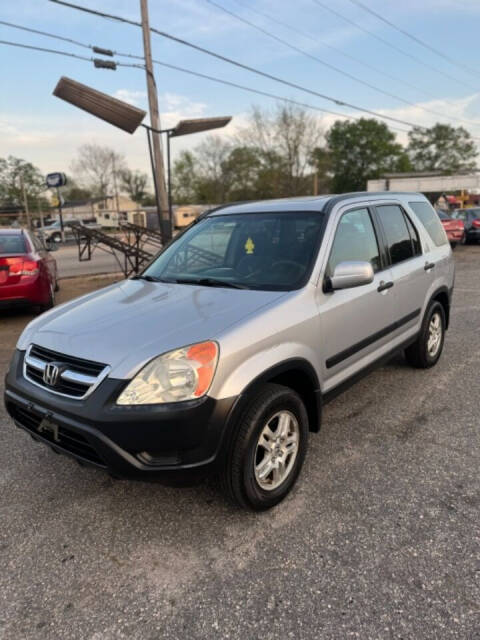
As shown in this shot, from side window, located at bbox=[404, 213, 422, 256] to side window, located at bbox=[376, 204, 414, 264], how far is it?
2.4 inches

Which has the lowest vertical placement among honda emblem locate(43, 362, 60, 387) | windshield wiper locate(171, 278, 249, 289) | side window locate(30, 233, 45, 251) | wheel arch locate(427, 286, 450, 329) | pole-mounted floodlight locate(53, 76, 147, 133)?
wheel arch locate(427, 286, 450, 329)

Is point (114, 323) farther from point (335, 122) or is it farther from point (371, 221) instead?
point (335, 122)

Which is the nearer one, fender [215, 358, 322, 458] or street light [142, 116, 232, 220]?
fender [215, 358, 322, 458]

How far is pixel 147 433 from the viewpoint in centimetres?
207

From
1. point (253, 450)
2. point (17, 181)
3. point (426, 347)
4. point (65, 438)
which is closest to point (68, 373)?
point (65, 438)

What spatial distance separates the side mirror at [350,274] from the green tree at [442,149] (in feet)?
250

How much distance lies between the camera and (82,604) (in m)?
1.98

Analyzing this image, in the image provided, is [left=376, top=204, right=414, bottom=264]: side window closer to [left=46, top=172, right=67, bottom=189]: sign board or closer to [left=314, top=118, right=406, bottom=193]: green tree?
[left=46, top=172, right=67, bottom=189]: sign board

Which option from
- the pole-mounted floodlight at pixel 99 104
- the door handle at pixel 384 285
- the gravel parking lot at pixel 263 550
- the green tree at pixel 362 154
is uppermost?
the green tree at pixel 362 154

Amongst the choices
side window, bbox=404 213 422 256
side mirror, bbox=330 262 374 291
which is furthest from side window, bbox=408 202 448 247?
side mirror, bbox=330 262 374 291

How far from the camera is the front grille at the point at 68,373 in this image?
86.8 inches

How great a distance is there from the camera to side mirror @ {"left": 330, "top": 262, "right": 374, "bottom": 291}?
2760mm

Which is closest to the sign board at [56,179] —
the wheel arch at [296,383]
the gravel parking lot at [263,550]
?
the gravel parking lot at [263,550]

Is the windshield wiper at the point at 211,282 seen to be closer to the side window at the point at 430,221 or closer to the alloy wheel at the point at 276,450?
the alloy wheel at the point at 276,450
